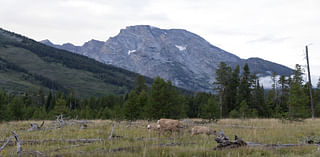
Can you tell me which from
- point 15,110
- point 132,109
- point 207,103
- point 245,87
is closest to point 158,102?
point 132,109

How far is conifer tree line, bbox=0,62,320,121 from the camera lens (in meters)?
27.4

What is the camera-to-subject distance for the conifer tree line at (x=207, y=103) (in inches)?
1080

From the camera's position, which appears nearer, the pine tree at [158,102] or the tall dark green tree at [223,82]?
the pine tree at [158,102]

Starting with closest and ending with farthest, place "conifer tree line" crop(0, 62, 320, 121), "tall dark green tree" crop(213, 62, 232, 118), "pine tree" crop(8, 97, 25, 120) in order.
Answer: "conifer tree line" crop(0, 62, 320, 121)
"pine tree" crop(8, 97, 25, 120)
"tall dark green tree" crop(213, 62, 232, 118)

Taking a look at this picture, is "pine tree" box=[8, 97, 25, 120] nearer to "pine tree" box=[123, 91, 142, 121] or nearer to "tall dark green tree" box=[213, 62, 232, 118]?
"pine tree" box=[123, 91, 142, 121]

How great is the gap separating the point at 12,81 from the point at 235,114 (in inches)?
8167

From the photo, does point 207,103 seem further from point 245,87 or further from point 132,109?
point 245,87

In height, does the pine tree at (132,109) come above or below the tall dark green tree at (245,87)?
below

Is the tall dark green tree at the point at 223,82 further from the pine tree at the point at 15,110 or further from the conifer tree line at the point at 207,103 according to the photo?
the pine tree at the point at 15,110

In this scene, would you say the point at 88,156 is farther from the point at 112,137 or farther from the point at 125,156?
the point at 112,137

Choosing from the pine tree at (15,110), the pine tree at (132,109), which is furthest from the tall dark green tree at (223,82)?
the pine tree at (15,110)

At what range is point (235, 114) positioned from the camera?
43.6 meters

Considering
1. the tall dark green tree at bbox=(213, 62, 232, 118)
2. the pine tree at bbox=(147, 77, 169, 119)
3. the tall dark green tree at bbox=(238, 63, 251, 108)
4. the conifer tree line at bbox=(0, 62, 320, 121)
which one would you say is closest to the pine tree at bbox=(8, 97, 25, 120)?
the conifer tree line at bbox=(0, 62, 320, 121)

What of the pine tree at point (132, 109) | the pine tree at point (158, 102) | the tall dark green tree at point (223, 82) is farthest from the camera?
the tall dark green tree at point (223, 82)
